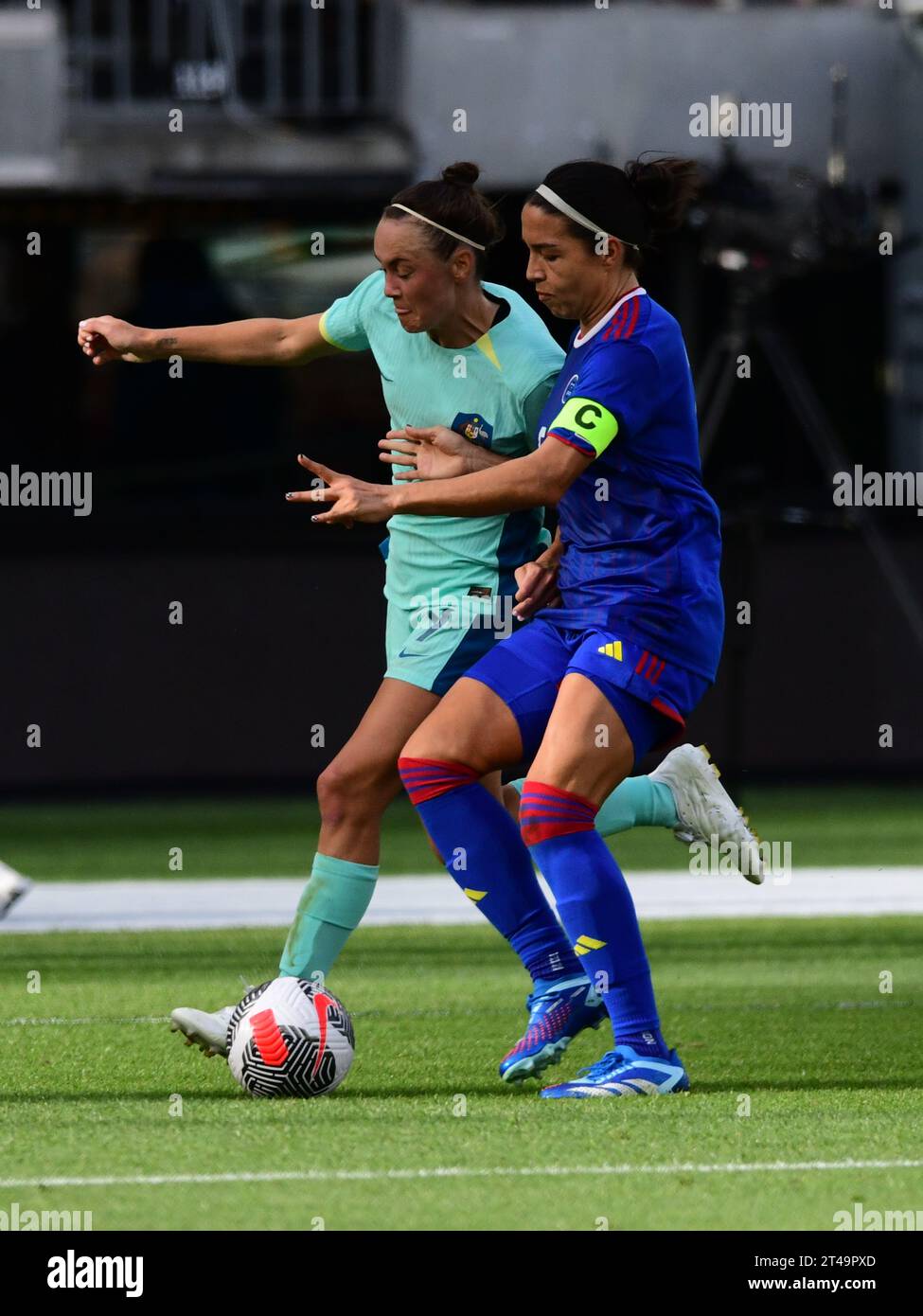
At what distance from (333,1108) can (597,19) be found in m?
12.0

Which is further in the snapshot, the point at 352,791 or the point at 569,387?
the point at 352,791

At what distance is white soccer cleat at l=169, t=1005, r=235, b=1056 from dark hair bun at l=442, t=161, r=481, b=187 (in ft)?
6.88

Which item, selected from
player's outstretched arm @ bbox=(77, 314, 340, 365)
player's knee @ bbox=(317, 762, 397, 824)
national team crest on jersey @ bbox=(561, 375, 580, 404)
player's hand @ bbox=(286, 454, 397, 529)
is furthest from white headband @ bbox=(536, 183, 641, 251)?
player's knee @ bbox=(317, 762, 397, 824)

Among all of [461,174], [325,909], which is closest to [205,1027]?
[325,909]

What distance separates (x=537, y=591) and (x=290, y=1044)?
4.02 ft

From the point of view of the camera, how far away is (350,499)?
18.7 ft

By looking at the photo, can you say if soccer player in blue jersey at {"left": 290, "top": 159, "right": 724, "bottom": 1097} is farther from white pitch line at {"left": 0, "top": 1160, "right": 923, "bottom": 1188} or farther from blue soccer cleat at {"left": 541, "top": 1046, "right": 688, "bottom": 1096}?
white pitch line at {"left": 0, "top": 1160, "right": 923, "bottom": 1188}

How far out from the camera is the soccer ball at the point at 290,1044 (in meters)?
6.01

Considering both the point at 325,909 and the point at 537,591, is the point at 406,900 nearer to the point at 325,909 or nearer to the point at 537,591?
the point at 325,909

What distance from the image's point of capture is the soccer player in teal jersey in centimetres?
627

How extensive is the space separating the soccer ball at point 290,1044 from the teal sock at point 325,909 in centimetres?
21

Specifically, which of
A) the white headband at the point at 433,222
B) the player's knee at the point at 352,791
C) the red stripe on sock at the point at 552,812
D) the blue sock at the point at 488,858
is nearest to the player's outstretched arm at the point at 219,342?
the white headband at the point at 433,222
